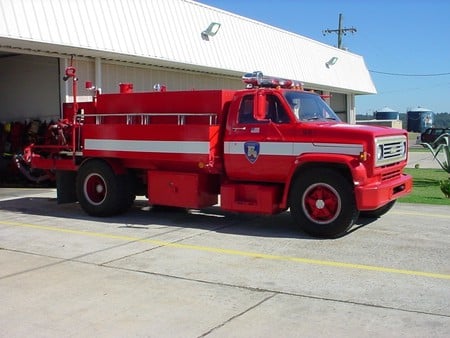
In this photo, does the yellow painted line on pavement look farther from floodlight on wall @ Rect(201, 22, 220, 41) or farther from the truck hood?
floodlight on wall @ Rect(201, 22, 220, 41)

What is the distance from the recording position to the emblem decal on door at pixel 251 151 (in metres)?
Result: 8.84

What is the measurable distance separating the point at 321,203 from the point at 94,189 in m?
4.50

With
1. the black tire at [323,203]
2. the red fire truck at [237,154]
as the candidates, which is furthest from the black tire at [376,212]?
the black tire at [323,203]

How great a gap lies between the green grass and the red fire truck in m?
2.84

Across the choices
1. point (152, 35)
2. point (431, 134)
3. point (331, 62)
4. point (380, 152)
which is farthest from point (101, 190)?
point (431, 134)

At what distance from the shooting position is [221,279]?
628 centimetres

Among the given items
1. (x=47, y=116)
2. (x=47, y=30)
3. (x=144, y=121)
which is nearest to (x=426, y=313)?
(x=144, y=121)

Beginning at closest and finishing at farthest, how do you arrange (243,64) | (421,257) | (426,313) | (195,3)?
(426,313) < (421,257) < (195,3) < (243,64)

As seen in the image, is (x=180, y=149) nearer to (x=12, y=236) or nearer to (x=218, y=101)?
(x=218, y=101)

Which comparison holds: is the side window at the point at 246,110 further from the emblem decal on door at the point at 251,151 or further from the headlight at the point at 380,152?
the headlight at the point at 380,152

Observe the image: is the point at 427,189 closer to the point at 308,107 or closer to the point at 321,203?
the point at 308,107

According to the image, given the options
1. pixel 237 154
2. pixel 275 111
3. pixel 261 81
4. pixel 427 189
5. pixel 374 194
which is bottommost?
pixel 427 189

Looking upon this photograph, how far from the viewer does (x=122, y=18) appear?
52.1ft

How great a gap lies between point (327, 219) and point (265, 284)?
2.51 metres
